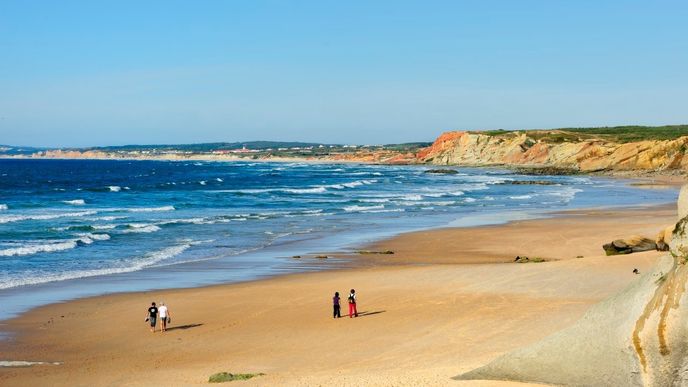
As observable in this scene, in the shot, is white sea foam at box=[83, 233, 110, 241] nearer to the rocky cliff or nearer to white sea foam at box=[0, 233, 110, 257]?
white sea foam at box=[0, 233, 110, 257]

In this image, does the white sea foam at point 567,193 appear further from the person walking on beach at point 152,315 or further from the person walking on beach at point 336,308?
the person walking on beach at point 152,315

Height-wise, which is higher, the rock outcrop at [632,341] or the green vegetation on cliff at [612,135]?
the green vegetation on cliff at [612,135]

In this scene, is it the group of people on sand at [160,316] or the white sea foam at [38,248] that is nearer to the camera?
the group of people on sand at [160,316]

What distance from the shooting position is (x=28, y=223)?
162ft

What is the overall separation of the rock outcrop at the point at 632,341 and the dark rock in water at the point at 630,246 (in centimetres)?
1762

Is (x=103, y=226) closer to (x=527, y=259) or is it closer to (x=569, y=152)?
(x=527, y=259)

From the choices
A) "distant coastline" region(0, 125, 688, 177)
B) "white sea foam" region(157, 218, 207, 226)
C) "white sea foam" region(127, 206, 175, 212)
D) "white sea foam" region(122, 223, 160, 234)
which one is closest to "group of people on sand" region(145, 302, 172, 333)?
"white sea foam" region(122, 223, 160, 234)

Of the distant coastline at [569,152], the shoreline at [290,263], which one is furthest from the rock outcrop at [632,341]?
the distant coastline at [569,152]

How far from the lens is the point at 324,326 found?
21000 millimetres

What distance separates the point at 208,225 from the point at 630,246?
90.0 ft

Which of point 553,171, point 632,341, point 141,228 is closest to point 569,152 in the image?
point 553,171

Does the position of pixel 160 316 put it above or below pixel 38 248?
above

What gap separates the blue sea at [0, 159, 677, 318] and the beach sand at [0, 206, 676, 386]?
2.89 metres

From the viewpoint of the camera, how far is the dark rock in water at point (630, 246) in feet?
92.9
